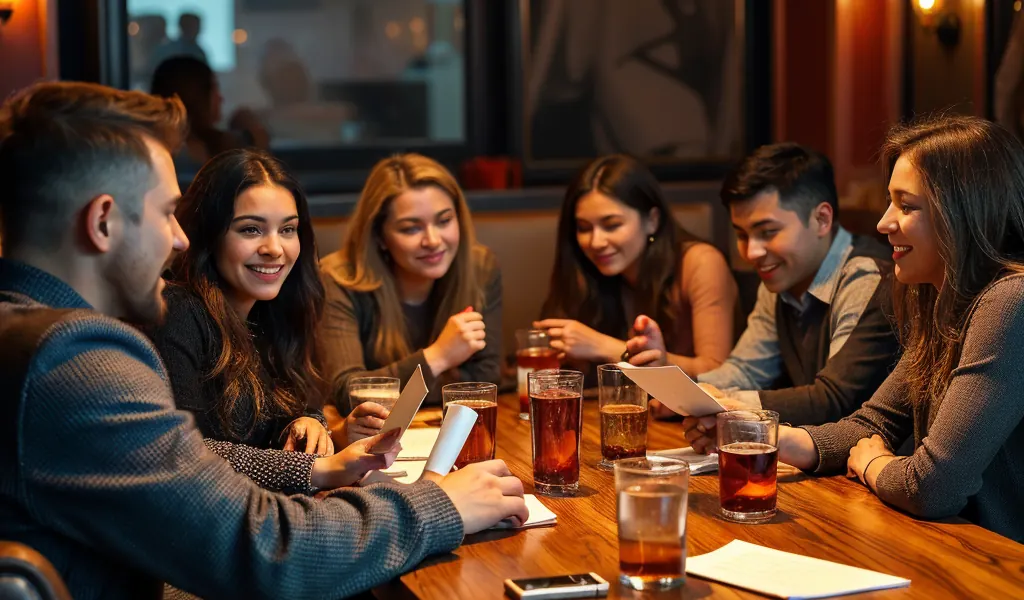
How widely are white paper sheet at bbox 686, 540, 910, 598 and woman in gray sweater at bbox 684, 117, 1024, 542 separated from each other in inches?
13.0

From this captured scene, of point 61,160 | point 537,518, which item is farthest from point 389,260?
point 61,160

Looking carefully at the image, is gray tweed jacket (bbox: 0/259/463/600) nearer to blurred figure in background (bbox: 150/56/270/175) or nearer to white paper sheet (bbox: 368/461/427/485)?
A: white paper sheet (bbox: 368/461/427/485)

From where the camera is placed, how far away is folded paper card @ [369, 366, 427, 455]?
172 cm

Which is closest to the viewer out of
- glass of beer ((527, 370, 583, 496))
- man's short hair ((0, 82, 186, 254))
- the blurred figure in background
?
man's short hair ((0, 82, 186, 254))

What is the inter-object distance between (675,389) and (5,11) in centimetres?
273

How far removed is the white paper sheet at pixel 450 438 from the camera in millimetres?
1686

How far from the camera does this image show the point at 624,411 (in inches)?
75.7

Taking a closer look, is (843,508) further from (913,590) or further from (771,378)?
(771,378)

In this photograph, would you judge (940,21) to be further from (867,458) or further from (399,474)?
(399,474)

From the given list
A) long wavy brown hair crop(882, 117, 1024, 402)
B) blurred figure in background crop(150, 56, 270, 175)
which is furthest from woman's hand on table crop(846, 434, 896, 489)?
blurred figure in background crop(150, 56, 270, 175)

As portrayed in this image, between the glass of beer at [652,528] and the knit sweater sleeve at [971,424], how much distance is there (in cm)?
49

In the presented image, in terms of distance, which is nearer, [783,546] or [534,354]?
[783,546]

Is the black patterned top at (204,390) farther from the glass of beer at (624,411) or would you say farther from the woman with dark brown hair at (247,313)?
the glass of beer at (624,411)

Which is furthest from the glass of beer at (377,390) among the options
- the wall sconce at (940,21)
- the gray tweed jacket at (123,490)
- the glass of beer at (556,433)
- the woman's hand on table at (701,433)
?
the wall sconce at (940,21)
